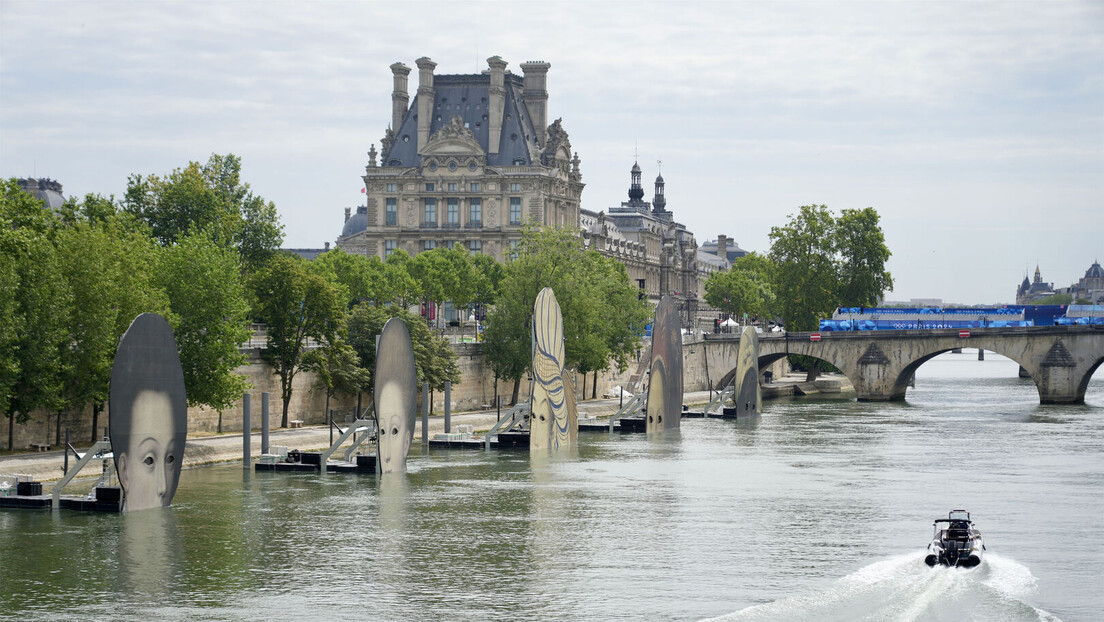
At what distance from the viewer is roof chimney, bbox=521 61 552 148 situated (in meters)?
156

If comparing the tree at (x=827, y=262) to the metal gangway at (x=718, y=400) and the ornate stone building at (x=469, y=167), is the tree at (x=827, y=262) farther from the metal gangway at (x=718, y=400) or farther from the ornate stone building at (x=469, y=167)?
the metal gangway at (x=718, y=400)

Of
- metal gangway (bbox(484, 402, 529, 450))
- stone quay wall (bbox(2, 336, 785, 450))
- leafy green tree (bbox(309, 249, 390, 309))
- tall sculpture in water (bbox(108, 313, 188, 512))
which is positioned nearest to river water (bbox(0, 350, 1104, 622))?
tall sculpture in water (bbox(108, 313, 188, 512))

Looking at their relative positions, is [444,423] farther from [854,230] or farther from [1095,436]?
[854,230]

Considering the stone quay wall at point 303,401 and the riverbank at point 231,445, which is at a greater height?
the stone quay wall at point 303,401

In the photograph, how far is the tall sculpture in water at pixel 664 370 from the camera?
82.8 meters

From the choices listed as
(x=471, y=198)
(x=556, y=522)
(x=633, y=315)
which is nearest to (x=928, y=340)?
(x=633, y=315)

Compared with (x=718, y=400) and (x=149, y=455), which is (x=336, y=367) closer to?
(x=149, y=455)

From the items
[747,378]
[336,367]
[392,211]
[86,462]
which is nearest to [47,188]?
[392,211]

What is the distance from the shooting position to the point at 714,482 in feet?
196

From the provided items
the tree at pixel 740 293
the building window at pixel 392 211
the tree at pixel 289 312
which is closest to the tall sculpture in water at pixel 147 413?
the tree at pixel 289 312

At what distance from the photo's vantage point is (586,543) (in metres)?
43.9

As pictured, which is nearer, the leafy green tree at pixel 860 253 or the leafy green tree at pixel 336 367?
the leafy green tree at pixel 336 367

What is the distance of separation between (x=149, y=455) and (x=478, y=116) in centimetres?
11005

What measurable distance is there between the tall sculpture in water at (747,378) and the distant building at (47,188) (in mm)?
55930
